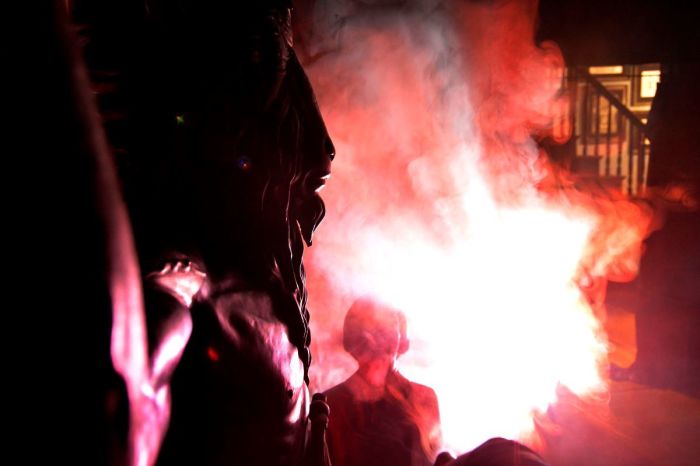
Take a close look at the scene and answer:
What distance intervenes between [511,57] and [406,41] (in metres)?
1.23

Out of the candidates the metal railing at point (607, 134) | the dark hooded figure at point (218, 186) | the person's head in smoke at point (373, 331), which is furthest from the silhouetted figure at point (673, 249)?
the dark hooded figure at point (218, 186)

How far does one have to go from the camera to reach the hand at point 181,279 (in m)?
1.58

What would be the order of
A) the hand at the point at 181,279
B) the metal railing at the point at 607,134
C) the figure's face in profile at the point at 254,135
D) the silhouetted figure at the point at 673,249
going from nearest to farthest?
the hand at the point at 181,279, the figure's face in profile at the point at 254,135, the silhouetted figure at the point at 673,249, the metal railing at the point at 607,134

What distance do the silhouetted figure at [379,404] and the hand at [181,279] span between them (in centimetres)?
187

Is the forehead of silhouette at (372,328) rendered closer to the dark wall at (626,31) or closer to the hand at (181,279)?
the hand at (181,279)

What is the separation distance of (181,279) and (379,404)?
2193mm

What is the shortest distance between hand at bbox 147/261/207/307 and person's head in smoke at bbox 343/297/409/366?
79.0 inches

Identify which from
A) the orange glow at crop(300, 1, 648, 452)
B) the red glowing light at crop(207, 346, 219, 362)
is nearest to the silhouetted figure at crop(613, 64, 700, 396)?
the orange glow at crop(300, 1, 648, 452)

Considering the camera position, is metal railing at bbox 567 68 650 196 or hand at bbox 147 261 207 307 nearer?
hand at bbox 147 261 207 307

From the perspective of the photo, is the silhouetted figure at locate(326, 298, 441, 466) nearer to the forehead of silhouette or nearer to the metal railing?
the forehead of silhouette

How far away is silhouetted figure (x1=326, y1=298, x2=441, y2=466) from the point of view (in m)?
3.29

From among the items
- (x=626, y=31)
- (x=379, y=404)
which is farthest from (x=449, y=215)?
(x=626, y=31)

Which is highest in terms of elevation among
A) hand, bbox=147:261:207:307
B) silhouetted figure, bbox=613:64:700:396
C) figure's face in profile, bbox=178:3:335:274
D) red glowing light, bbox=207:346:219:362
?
figure's face in profile, bbox=178:3:335:274

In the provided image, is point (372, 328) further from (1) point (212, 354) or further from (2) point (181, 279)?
(2) point (181, 279)
